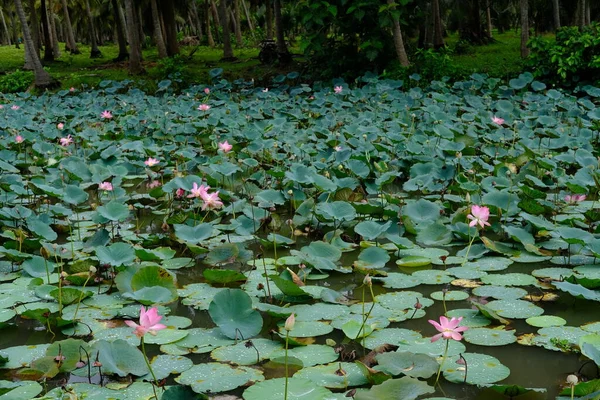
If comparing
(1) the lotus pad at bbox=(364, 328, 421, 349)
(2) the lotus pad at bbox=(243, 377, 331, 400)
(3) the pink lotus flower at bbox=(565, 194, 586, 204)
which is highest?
(2) the lotus pad at bbox=(243, 377, 331, 400)

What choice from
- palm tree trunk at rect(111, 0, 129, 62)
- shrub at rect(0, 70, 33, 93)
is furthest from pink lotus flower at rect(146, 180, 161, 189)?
palm tree trunk at rect(111, 0, 129, 62)

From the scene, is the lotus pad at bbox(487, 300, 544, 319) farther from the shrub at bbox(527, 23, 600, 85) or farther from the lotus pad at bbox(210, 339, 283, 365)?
the shrub at bbox(527, 23, 600, 85)

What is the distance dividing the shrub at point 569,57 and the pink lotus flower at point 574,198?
5.67 m

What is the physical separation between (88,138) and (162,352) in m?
5.10

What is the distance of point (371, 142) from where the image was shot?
584 cm

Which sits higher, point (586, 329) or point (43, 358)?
point (43, 358)

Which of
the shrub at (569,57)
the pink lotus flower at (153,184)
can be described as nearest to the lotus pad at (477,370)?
the pink lotus flower at (153,184)

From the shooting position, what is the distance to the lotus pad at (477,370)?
2.12 metres

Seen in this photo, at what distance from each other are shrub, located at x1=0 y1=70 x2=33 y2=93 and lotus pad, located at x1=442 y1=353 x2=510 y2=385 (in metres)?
13.6

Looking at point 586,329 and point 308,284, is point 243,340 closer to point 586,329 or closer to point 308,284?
point 308,284

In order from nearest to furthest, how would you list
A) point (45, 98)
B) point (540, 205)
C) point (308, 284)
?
point (308, 284) → point (540, 205) → point (45, 98)

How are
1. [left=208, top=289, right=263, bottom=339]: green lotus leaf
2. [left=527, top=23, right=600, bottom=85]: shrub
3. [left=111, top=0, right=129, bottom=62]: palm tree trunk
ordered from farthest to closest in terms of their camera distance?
[left=111, top=0, right=129, bottom=62]: palm tree trunk, [left=527, top=23, right=600, bottom=85]: shrub, [left=208, top=289, right=263, bottom=339]: green lotus leaf

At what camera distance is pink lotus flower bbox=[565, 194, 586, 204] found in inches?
161

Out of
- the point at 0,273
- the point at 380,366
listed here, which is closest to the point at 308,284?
the point at 380,366
